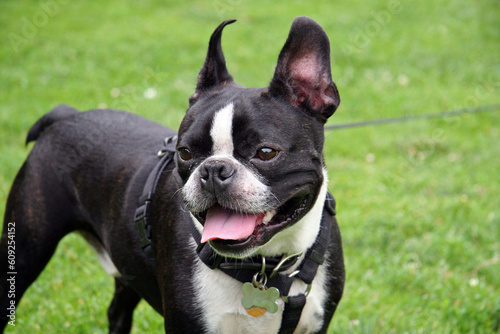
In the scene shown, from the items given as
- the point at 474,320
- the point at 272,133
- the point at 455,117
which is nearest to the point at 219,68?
the point at 272,133

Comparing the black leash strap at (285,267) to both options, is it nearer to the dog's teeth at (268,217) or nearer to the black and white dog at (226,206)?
the black and white dog at (226,206)

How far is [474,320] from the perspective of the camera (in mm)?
4055

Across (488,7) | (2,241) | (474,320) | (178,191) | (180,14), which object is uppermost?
(178,191)

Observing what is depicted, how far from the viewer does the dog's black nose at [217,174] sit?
2.41 meters

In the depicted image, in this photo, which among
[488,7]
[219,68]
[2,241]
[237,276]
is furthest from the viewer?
[488,7]

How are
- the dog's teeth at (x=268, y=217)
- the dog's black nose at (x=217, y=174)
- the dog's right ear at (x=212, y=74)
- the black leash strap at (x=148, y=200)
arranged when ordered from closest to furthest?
the dog's black nose at (x=217, y=174) → the dog's teeth at (x=268, y=217) → the dog's right ear at (x=212, y=74) → the black leash strap at (x=148, y=200)

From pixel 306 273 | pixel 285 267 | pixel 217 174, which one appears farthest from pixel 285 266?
pixel 217 174

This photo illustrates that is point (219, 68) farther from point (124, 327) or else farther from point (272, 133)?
point (124, 327)

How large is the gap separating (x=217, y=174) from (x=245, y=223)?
0.24m

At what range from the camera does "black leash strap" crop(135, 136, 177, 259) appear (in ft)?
10.1

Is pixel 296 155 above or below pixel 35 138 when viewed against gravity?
above

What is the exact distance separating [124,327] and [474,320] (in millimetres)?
2346

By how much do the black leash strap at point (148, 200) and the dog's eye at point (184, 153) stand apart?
491 mm

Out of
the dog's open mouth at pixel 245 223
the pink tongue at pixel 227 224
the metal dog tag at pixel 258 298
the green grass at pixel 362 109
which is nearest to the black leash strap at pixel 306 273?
the metal dog tag at pixel 258 298
